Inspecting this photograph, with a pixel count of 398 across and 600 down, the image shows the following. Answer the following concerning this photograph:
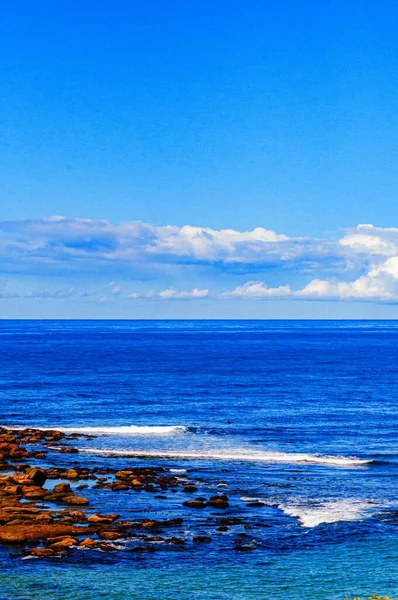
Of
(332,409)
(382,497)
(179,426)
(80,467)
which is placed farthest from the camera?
(332,409)

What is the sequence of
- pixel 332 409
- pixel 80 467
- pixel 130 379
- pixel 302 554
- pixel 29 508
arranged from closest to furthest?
pixel 302 554 < pixel 29 508 < pixel 80 467 < pixel 332 409 < pixel 130 379

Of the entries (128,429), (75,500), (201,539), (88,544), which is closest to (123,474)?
(75,500)

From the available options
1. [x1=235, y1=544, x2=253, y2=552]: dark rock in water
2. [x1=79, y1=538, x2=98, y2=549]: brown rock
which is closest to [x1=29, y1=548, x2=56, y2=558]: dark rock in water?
[x1=79, y1=538, x2=98, y2=549]: brown rock

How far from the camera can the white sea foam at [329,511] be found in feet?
162

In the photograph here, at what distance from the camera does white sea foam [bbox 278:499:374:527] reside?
49312mm

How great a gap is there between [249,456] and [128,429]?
1897 cm

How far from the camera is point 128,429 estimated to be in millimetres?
83812

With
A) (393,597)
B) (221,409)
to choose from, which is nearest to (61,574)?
(393,597)

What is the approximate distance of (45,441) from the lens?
75.9m

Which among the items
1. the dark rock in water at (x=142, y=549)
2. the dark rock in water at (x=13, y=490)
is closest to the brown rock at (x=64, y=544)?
the dark rock in water at (x=142, y=549)

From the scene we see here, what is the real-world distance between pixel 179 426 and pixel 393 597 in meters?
50.1

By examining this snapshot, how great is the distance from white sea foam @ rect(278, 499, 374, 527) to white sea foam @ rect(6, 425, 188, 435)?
3095 centimetres

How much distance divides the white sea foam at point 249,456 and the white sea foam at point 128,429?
9573mm

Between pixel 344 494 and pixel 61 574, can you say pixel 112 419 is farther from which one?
pixel 61 574
